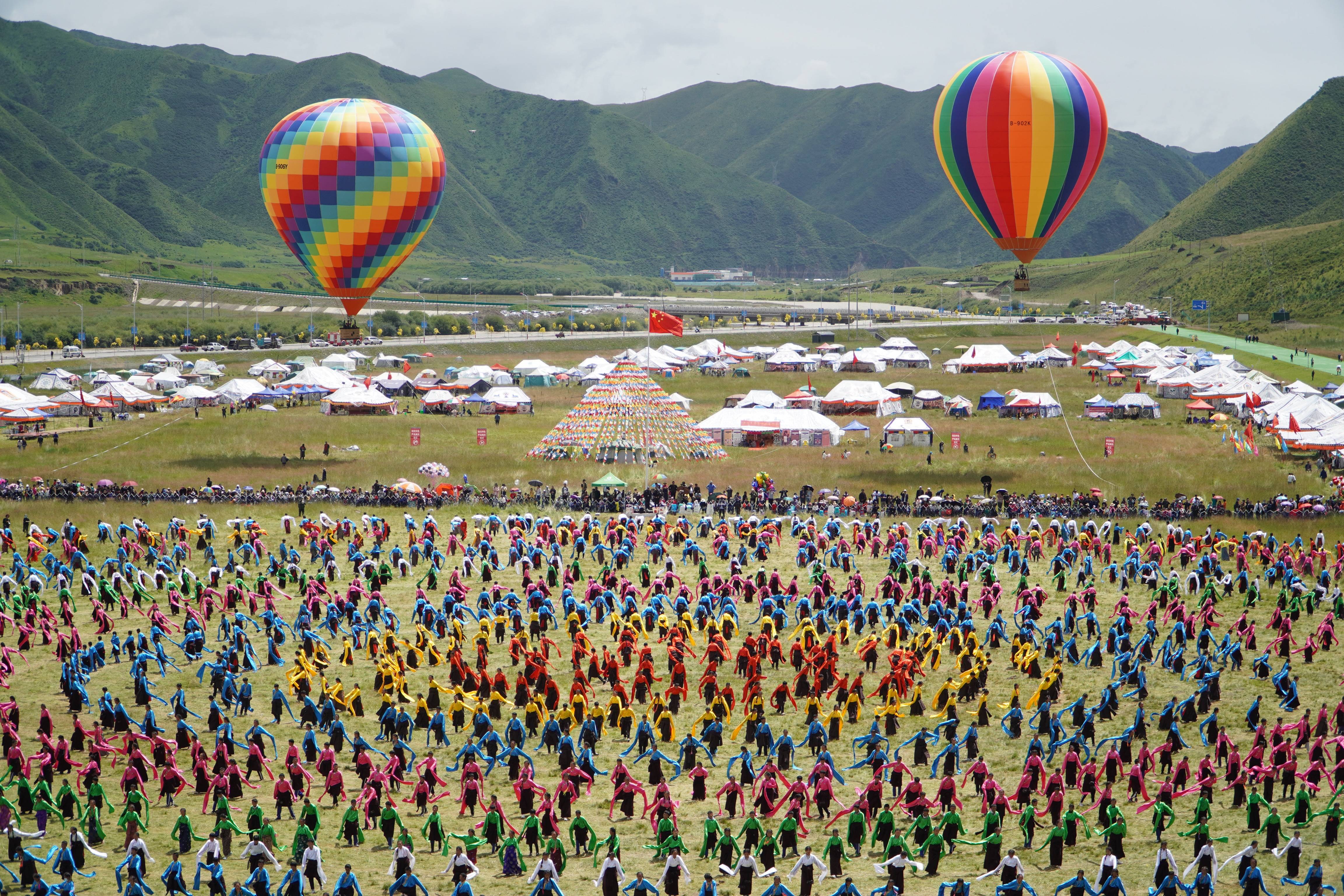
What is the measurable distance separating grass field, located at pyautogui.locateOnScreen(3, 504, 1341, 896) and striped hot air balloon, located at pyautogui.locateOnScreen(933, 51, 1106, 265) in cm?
2026

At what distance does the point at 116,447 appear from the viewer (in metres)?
57.7

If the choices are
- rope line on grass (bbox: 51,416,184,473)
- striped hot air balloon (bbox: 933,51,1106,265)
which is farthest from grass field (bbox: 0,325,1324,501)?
striped hot air balloon (bbox: 933,51,1106,265)

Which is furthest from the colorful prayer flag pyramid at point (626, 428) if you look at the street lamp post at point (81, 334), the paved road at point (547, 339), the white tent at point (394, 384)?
the street lamp post at point (81, 334)

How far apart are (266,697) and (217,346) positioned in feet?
307

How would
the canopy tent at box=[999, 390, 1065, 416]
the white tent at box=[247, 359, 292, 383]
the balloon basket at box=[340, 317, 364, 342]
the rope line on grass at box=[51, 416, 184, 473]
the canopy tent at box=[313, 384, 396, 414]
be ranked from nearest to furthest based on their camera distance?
the rope line on grass at box=[51, 416, 184, 473]
the balloon basket at box=[340, 317, 364, 342]
the canopy tent at box=[999, 390, 1065, 416]
the canopy tent at box=[313, 384, 396, 414]
the white tent at box=[247, 359, 292, 383]

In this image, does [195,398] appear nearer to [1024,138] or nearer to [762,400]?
[762,400]

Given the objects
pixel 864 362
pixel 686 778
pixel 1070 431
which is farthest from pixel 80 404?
pixel 686 778

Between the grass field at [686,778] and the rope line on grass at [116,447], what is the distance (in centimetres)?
2214

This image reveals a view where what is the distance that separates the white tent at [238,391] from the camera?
74375mm

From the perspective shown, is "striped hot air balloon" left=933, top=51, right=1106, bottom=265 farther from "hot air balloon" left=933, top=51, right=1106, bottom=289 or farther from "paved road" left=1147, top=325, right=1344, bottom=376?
"paved road" left=1147, top=325, right=1344, bottom=376

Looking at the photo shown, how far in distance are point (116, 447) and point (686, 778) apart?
45.2 m

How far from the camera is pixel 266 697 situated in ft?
83.7

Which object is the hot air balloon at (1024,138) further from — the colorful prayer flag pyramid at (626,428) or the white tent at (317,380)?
the white tent at (317,380)

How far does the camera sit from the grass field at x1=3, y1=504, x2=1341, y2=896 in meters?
17.6
